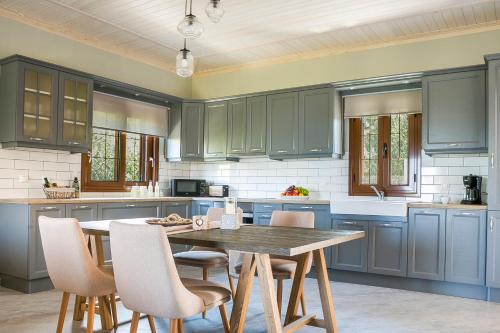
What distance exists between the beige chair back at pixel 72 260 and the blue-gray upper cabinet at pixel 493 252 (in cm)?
347

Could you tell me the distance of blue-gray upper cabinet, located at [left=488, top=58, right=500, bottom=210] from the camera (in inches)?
169

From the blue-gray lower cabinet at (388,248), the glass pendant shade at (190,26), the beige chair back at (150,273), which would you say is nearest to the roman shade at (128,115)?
the glass pendant shade at (190,26)

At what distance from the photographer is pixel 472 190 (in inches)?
186

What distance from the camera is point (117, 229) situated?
2359 millimetres

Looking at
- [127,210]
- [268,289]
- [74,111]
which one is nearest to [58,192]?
[127,210]

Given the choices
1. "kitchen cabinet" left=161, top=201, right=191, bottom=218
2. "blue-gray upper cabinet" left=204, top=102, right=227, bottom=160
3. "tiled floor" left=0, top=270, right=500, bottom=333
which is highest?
"blue-gray upper cabinet" left=204, top=102, right=227, bottom=160

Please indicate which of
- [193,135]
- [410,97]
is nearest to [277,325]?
[410,97]

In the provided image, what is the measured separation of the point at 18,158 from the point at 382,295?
13.5ft

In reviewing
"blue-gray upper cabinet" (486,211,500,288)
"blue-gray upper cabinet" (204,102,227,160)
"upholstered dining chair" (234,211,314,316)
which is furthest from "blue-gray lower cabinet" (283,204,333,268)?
"blue-gray upper cabinet" (204,102,227,160)

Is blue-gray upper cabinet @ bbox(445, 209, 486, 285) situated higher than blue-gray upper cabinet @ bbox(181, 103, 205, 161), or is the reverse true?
blue-gray upper cabinet @ bbox(181, 103, 205, 161)

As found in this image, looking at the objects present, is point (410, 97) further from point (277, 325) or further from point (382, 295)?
point (277, 325)

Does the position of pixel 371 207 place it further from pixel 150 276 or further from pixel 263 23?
pixel 150 276

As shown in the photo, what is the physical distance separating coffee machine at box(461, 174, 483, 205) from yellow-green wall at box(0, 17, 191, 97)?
431 cm

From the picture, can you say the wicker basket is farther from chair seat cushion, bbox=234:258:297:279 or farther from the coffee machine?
the coffee machine
